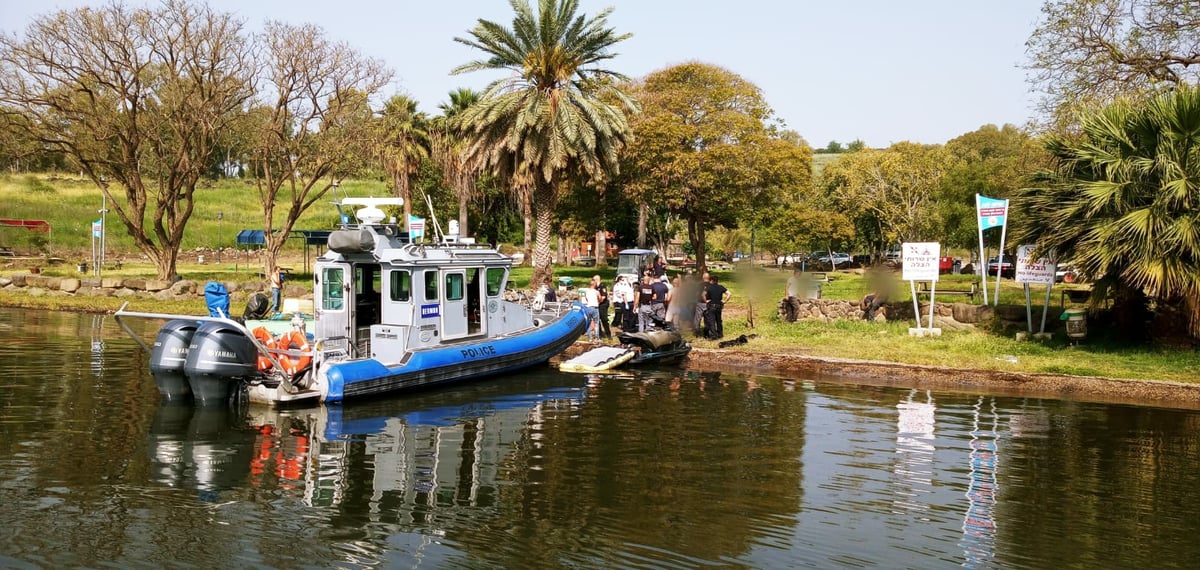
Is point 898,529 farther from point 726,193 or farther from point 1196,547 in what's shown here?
point 726,193

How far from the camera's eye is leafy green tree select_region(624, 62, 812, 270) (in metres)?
39.8

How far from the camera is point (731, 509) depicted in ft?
31.1

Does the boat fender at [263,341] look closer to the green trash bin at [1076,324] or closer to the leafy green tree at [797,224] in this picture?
the green trash bin at [1076,324]

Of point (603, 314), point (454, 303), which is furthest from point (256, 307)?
point (603, 314)

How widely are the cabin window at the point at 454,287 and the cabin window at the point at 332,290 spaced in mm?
1940

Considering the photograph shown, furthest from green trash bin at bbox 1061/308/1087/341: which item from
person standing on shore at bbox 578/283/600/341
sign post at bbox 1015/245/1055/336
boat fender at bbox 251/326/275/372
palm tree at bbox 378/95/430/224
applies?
palm tree at bbox 378/95/430/224

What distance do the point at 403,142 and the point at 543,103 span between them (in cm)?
1577

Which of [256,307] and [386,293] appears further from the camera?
[386,293]

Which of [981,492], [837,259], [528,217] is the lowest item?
[981,492]

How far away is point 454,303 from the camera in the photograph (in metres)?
17.2

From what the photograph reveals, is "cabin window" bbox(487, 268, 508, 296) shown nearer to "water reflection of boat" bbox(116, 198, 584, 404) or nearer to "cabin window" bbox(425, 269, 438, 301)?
"water reflection of boat" bbox(116, 198, 584, 404)

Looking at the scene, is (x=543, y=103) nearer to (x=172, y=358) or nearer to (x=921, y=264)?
(x=921, y=264)

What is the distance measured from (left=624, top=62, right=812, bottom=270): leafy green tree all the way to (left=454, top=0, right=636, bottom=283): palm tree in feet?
20.7

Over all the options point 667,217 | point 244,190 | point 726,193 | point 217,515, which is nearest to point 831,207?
point 667,217
